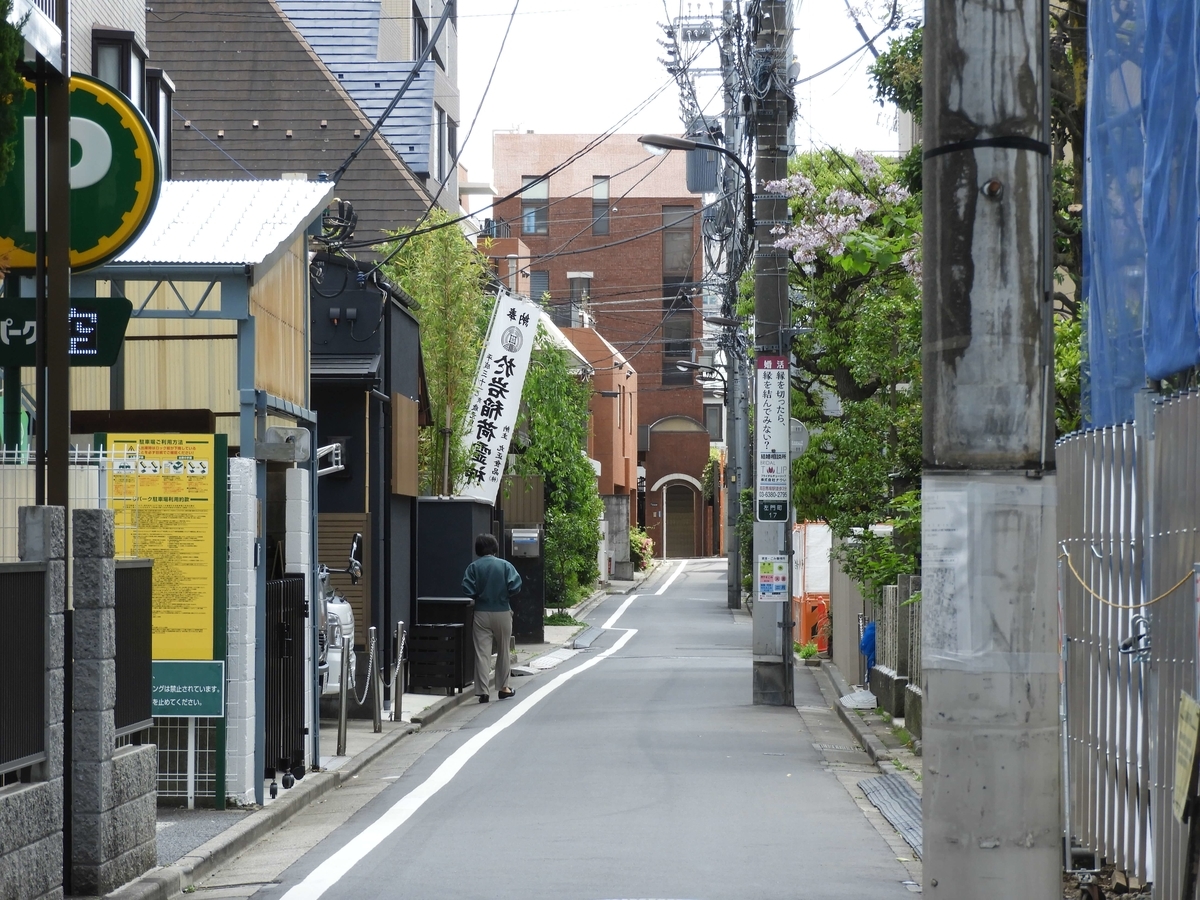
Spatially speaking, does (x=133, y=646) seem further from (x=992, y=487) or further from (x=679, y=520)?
(x=679, y=520)

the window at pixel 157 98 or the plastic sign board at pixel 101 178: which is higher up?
the window at pixel 157 98

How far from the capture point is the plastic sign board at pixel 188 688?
10320mm

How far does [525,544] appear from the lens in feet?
102

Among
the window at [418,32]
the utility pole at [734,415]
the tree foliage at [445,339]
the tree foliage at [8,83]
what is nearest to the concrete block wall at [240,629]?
the tree foliage at [8,83]

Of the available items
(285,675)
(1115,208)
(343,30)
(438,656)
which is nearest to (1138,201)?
(1115,208)

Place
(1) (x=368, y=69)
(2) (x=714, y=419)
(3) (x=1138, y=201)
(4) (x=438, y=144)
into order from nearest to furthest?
(3) (x=1138, y=201)
(1) (x=368, y=69)
(4) (x=438, y=144)
(2) (x=714, y=419)

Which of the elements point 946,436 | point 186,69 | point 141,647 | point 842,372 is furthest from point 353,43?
point 946,436

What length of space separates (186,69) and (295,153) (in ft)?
11.3

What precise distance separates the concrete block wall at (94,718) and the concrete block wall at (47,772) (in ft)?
0.86

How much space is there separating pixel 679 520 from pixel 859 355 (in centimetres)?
5683

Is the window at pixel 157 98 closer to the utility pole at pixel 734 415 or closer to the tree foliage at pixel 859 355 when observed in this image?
the tree foliage at pixel 859 355

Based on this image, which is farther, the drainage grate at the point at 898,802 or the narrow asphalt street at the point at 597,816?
the drainage grate at the point at 898,802

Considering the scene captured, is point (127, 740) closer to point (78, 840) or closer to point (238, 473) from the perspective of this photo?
point (78, 840)

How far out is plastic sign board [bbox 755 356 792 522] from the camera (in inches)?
730
